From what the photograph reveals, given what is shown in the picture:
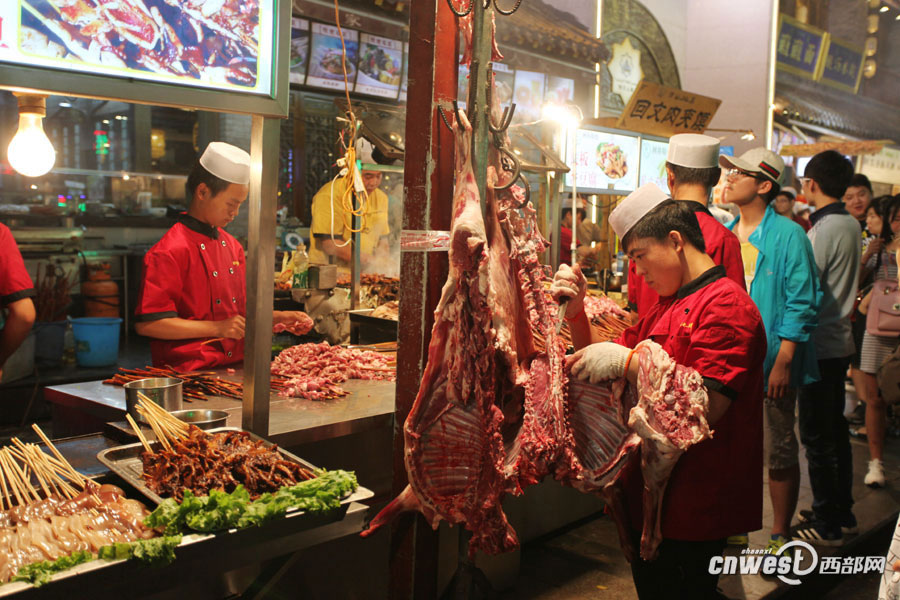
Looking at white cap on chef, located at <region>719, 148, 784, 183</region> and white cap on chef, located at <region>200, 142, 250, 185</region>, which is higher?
white cap on chef, located at <region>719, 148, 784, 183</region>

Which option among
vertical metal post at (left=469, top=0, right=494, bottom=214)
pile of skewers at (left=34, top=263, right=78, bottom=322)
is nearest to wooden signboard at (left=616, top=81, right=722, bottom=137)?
vertical metal post at (left=469, top=0, right=494, bottom=214)

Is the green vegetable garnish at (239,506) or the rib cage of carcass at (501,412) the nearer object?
the green vegetable garnish at (239,506)

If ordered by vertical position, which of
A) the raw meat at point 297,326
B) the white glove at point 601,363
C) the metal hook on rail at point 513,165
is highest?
the metal hook on rail at point 513,165

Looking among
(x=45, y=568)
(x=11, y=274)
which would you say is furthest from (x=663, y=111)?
(x=45, y=568)

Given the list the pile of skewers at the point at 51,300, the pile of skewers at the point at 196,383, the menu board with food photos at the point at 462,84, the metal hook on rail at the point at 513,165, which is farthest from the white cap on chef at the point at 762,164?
the pile of skewers at the point at 51,300

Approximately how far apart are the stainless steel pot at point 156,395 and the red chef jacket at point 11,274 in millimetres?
1791

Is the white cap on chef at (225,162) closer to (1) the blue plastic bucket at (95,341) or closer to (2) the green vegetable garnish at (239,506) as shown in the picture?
(2) the green vegetable garnish at (239,506)

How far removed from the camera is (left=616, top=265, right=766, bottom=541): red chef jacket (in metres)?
2.64

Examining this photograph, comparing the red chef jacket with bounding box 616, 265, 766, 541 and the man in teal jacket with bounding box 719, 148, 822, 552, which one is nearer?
the red chef jacket with bounding box 616, 265, 766, 541

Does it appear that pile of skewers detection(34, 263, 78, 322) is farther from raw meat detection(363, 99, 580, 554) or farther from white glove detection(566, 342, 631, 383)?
white glove detection(566, 342, 631, 383)

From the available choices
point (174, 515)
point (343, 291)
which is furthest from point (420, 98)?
point (343, 291)

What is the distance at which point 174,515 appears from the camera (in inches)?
78.5

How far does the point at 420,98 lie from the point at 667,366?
1508 mm

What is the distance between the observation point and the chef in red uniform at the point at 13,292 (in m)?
4.17
